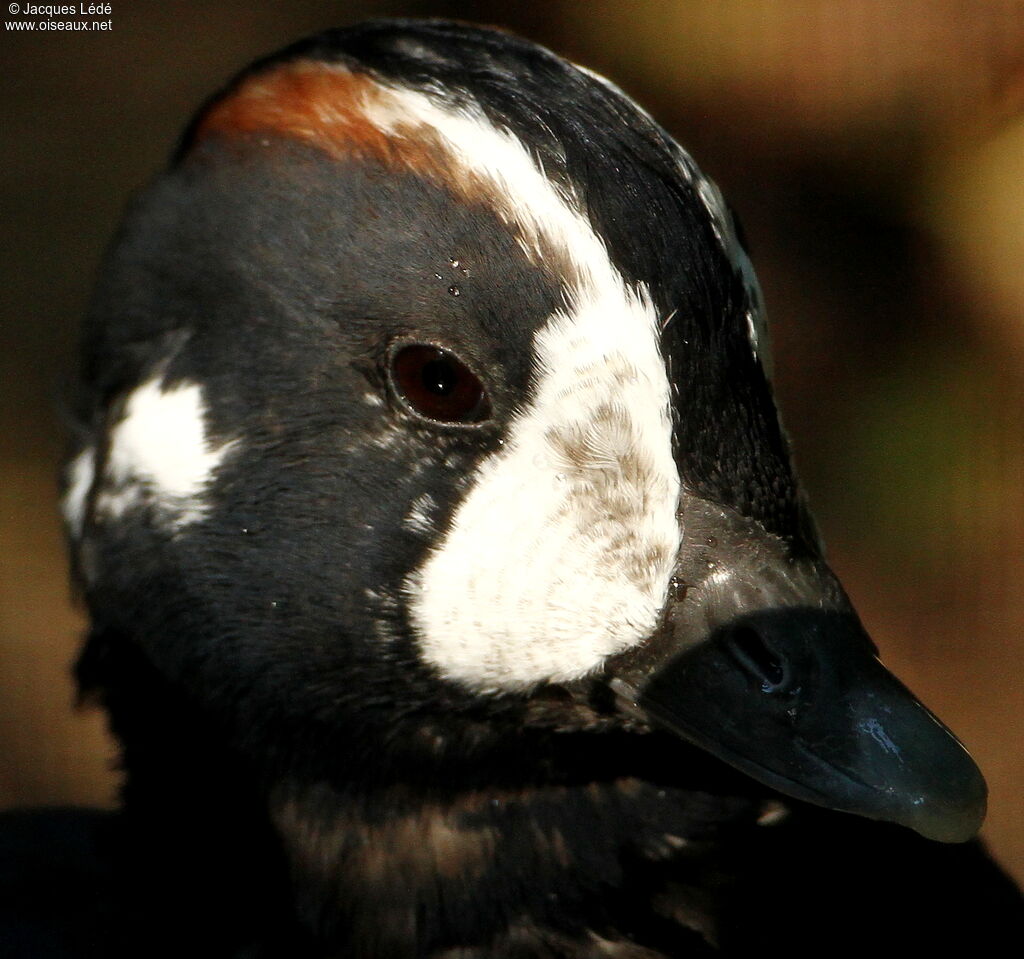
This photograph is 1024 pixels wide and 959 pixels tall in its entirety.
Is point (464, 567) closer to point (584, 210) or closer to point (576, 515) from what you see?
point (576, 515)

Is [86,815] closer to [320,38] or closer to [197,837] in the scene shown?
[197,837]

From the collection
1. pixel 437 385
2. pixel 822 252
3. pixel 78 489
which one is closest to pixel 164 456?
pixel 78 489

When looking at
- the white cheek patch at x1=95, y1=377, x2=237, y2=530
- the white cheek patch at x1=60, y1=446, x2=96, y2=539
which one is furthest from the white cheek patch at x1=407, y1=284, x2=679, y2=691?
the white cheek patch at x1=60, y1=446, x2=96, y2=539

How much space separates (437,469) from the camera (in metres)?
1.22

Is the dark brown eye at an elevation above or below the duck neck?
above

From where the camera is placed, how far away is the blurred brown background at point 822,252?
277 cm

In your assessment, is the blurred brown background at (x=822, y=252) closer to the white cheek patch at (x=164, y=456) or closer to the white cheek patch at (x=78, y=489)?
the white cheek patch at (x=78, y=489)

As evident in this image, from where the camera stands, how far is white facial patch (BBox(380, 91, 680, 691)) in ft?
3.73

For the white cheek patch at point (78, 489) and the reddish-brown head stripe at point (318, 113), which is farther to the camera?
the white cheek patch at point (78, 489)

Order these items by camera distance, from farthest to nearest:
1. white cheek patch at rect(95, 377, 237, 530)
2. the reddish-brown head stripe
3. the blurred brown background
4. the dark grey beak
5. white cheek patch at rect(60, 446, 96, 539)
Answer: the blurred brown background < white cheek patch at rect(60, 446, 96, 539) < white cheek patch at rect(95, 377, 237, 530) < the reddish-brown head stripe < the dark grey beak

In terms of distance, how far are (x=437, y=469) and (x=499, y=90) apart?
339 millimetres

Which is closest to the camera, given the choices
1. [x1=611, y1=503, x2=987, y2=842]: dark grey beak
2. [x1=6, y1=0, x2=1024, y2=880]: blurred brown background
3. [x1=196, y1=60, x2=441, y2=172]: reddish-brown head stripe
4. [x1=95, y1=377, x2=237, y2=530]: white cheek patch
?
[x1=611, y1=503, x2=987, y2=842]: dark grey beak

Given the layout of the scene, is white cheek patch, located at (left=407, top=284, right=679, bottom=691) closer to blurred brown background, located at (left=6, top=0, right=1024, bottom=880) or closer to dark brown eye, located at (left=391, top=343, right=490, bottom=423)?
dark brown eye, located at (left=391, top=343, right=490, bottom=423)

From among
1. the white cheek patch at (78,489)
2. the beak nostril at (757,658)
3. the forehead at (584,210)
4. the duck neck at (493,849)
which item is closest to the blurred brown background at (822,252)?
the white cheek patch at (78,489)
